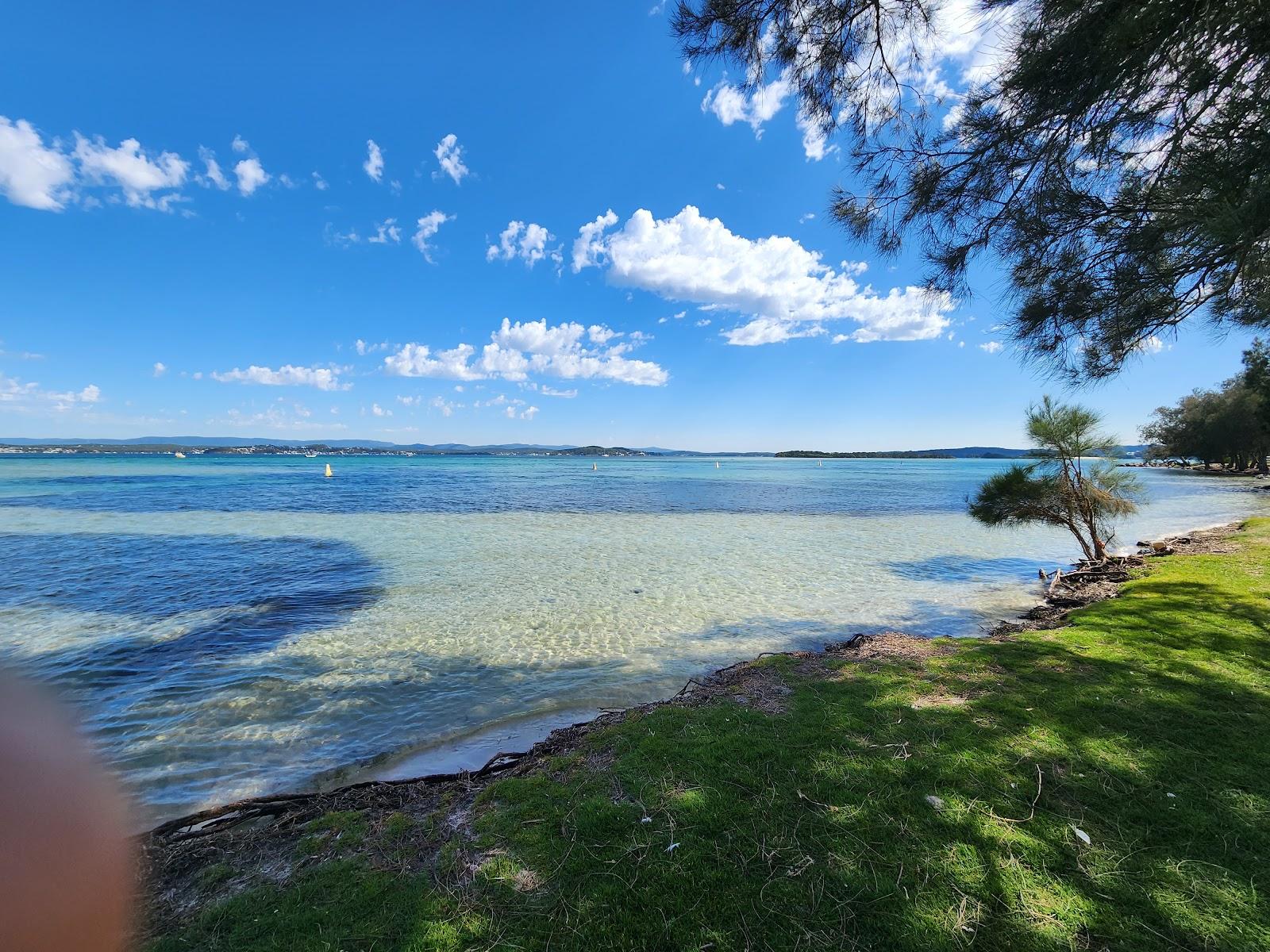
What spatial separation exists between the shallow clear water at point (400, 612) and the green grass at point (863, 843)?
8.99ft

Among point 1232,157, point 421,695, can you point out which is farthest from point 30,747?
point 1232,157

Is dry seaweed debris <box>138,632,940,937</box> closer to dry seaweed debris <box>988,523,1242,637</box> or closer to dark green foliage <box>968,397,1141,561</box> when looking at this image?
dry seaweed debris <box>988,523,1242,637</box>

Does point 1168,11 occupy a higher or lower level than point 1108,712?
higher

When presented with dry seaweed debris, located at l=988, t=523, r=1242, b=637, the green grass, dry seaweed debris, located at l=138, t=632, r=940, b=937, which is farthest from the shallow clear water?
the green grass

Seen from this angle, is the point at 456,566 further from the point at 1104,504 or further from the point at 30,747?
the point at 1104,504

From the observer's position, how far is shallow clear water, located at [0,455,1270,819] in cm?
580

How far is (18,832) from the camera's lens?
3.30m

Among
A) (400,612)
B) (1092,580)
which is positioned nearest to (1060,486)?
(1092,580)

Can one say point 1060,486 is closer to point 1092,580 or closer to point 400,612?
point 1092,580

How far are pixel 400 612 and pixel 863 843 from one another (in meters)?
9.40

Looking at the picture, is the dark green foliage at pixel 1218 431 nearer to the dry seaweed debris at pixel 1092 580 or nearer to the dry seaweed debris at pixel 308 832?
the dry seaweed debris at pixel 1092 580

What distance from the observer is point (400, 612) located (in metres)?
9.99

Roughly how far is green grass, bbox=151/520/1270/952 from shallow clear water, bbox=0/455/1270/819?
274 cm

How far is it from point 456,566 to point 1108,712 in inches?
527
